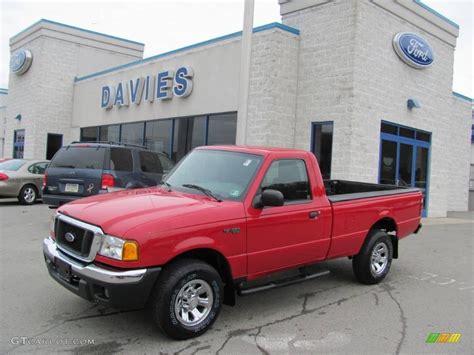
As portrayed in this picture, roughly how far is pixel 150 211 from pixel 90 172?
5.66 metres

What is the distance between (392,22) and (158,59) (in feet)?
27.2

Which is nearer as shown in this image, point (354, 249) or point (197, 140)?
point (354, 249)

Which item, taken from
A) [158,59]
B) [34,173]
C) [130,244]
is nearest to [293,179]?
[130,244]

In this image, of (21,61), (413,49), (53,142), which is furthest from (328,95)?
(21,61)

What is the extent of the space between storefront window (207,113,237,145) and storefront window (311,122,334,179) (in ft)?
8.31

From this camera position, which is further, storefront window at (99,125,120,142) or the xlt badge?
storefront window at (99,125,120,142)

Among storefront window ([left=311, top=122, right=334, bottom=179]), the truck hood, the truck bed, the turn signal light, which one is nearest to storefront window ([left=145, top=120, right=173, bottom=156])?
storefront window ([left=311, top=122, right=334, bottom=179])

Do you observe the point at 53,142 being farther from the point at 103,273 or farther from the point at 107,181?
the point at 103,273

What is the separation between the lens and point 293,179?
5328mm

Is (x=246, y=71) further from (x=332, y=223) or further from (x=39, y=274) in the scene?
(x=39, y=274)

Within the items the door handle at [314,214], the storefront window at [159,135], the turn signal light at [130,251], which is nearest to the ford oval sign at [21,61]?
the storefront window at [159,135]

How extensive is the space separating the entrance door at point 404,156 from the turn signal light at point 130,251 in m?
11.0

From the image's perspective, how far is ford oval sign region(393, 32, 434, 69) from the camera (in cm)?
1360

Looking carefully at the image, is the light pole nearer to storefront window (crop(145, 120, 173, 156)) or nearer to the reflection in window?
the reflection in window
